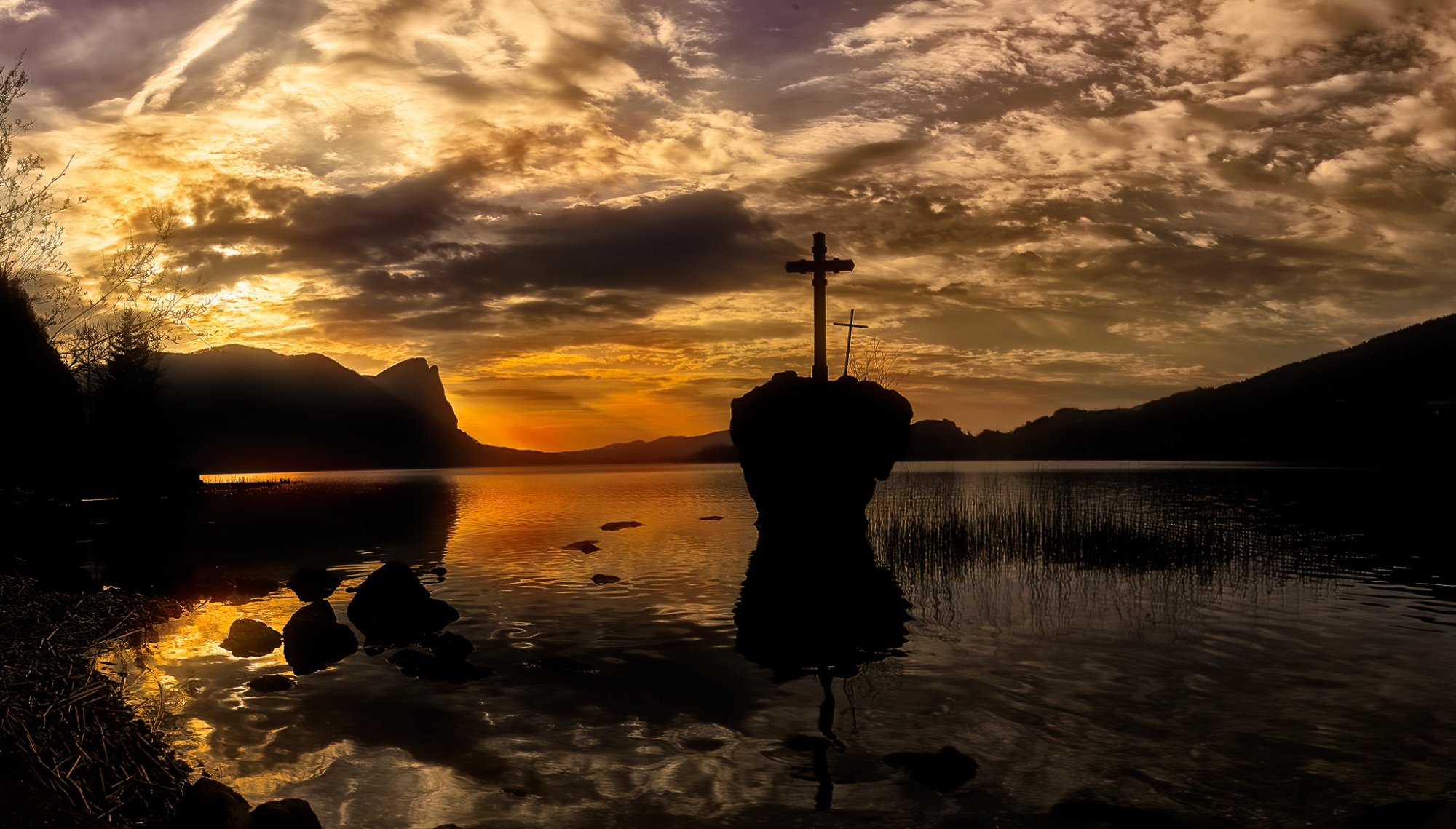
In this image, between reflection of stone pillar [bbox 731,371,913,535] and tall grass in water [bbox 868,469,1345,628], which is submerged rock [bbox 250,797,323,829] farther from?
reflection of stone pillar [bbox 731,371,913,535]

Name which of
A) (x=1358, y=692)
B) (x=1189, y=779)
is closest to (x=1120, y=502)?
(x=1358, y=692)

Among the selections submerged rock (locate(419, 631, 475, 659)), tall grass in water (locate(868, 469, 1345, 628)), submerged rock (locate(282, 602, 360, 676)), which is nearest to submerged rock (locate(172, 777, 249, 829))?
submerged rock (locate(419, 631, 475, 659))

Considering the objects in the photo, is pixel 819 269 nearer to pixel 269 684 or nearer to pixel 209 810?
pixel 269 684

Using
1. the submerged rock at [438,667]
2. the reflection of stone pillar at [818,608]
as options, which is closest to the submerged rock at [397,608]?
the submerged rock at [438,667]

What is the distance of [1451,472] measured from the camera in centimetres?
9956

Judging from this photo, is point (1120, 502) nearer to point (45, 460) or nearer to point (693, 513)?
point (693, 513)

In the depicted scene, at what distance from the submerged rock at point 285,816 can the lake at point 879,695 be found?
1174 millimetres

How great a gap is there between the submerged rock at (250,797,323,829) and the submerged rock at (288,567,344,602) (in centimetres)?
1816

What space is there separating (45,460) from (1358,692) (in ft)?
92.5

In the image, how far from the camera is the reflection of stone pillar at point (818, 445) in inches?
1249

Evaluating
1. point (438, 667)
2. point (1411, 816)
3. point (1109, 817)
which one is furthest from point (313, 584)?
point (1411, 816)

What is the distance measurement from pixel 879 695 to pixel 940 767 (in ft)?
11.3

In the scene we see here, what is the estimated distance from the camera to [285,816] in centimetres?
773

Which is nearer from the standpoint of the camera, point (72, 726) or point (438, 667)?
point (72, 726)
